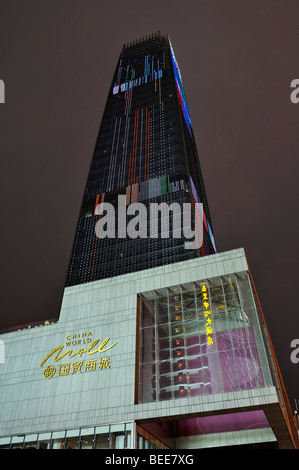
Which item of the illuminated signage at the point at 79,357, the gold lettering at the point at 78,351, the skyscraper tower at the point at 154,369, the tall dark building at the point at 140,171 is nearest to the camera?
the skyscraper tower at the point at 154,369

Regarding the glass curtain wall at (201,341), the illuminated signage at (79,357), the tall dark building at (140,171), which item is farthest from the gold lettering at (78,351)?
the tall dark building at (140,171)

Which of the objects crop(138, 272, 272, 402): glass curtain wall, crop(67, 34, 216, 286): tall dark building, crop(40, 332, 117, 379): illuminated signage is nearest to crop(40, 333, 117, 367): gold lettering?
crop(40, 332, 117, 379): illuminated signage

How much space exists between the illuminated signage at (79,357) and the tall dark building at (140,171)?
55.8m

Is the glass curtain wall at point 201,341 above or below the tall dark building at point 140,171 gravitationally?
below

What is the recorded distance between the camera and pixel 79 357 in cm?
3103

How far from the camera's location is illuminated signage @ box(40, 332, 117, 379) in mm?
30000

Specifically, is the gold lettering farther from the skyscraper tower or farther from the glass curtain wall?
the glass curtain wall

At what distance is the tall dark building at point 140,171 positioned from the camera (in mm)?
94312

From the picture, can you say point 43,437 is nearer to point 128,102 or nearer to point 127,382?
point 127,382

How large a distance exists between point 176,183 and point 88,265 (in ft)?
105

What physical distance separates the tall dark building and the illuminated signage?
55.8 metres

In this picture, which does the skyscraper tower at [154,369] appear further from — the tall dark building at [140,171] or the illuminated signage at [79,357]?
the tall dark building at [140,171]
